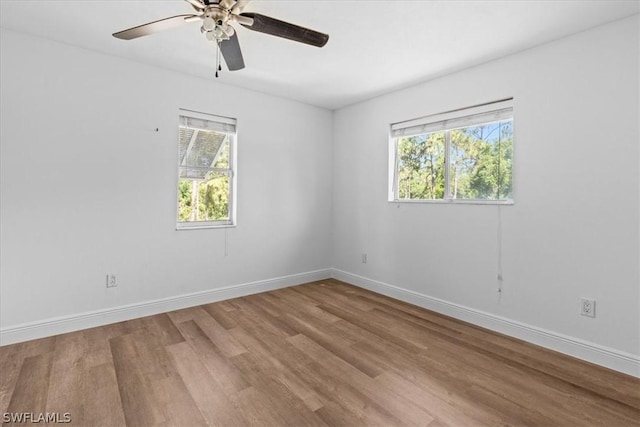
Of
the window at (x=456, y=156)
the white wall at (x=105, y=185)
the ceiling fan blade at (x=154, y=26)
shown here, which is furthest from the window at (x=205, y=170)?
the window at (x=456, y=156)

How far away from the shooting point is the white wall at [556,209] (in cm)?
220

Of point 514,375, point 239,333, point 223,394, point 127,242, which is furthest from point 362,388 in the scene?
point 127,242

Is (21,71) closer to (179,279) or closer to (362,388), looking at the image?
(179,279)

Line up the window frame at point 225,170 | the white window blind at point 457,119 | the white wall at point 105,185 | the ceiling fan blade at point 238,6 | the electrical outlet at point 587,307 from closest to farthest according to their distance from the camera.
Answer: the ceiling fan blade at point 238,6
the electrical outlet at point 587,307
the white wall at point 105,185
the white window blind at point 457,119
the window frame at point 225,170

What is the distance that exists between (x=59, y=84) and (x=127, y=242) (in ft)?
4.91

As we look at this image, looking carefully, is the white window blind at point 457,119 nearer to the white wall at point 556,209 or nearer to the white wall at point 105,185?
the white wall at point 556,209

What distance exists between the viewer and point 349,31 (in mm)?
2420

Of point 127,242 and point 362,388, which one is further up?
point 127,242

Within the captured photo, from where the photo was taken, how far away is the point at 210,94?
3.48 metres

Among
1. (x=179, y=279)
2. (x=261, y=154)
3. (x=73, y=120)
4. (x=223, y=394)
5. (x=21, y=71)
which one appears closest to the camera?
(x=223, y=394)

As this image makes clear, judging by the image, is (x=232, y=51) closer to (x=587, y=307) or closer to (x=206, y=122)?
(x=206, y=122)

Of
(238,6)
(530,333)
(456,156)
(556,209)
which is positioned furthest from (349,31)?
(530,333)

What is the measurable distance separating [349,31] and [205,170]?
2154mm

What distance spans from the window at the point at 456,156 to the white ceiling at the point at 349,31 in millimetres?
500
